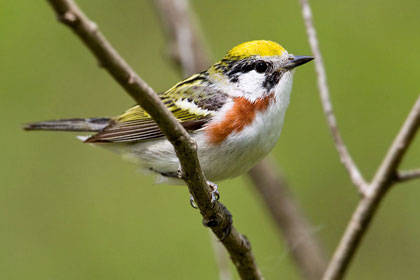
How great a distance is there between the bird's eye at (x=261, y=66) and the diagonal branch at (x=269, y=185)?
156 centimetres

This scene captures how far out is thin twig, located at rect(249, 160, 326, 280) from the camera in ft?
16.9

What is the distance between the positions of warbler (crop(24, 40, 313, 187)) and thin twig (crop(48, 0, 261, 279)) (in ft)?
1.60

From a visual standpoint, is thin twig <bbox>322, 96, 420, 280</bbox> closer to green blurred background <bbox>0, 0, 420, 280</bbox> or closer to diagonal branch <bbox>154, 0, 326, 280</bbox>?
diagonal branch <bbox>154, 0, 326, 280</bbox>

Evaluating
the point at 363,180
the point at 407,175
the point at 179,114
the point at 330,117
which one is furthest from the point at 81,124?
the point at 407,175

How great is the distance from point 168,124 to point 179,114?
1.54 m

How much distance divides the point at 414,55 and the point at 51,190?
12.5 ft

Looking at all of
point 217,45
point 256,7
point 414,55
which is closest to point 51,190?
point 217,45

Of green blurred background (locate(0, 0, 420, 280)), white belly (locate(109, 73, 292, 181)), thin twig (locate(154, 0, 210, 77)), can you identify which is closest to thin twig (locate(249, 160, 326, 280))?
green blurred background (locate(0, 0, 420, 280))

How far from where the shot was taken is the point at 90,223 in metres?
6.08

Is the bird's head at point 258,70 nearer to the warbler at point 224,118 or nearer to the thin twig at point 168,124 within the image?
the warbler at point 224,118

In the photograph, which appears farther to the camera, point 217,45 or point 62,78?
point 217,45

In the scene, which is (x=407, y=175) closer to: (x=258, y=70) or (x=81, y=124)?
(x=258, y=70)

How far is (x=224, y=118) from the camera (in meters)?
3.60

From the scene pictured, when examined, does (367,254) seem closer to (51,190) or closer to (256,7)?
(256,7)
